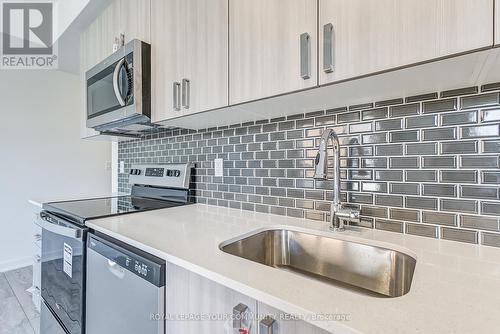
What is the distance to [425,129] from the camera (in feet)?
2.94

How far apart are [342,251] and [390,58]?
2.14 feet

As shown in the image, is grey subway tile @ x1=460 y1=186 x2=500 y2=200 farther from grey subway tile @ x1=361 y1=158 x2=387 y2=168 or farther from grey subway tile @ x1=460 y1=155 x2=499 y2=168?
grey subway tile @ x1=361 y1=158 x2=387 y2=168

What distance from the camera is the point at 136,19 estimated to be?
1504mm

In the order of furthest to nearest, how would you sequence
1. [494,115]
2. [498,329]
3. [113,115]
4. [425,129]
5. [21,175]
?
1. [21,175]
2. [113,115]
3. [425,129]
4. [494,115]
5. [498,329]

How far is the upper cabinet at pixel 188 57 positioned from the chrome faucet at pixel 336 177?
17.3 inches

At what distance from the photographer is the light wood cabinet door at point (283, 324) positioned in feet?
1.64

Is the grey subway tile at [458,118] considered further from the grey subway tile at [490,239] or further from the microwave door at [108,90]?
the microwave door at [108,90]

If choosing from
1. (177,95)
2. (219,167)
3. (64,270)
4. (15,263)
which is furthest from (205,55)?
(15,263)

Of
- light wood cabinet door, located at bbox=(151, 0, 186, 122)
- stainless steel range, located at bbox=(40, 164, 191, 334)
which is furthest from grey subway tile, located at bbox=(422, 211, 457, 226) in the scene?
stainless steel range, located at bbox=(40, 164, 191, 334)

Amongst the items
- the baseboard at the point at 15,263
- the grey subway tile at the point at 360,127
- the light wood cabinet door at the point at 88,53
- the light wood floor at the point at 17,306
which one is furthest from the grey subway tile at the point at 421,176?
the baseboard at the point at 15,263

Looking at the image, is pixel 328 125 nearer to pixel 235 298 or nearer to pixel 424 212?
pixel 424 212

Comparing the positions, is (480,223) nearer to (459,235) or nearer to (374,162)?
(459,235)

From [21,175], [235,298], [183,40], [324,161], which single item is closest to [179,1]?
[183,40]

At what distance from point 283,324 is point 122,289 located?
26.4 inches
